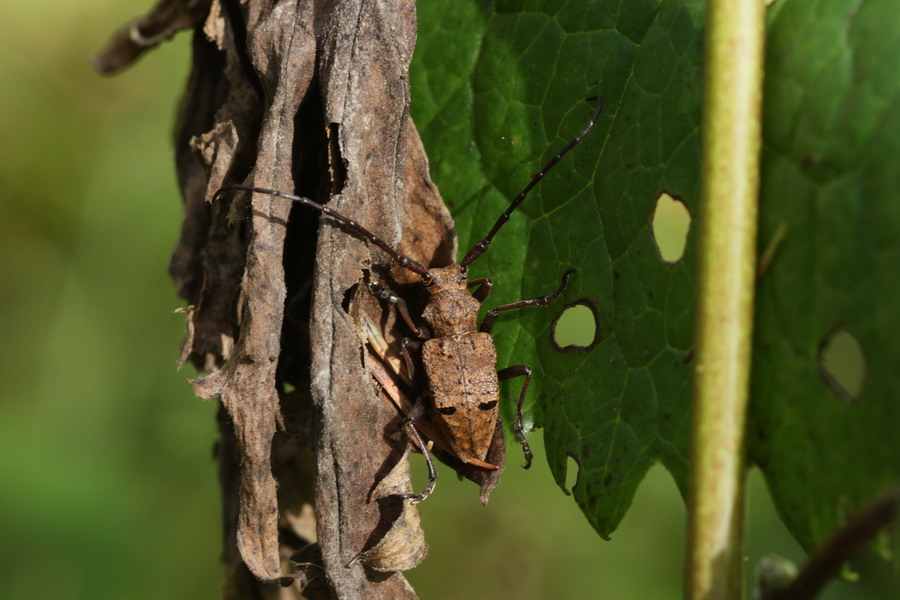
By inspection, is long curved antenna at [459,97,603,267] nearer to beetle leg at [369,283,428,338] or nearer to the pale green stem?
beetle leg at [369,283,428,338]

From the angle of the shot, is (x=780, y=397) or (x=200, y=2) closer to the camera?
(x=780, y=397)

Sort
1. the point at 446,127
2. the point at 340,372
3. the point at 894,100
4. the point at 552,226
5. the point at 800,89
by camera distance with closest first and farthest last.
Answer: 1. the point at 894,100
2. the point at 800,89
3. the point at 340,372
4. the point at 552,226
5. the point at 446,127

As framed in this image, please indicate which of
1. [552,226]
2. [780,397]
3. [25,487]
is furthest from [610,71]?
[25,487]

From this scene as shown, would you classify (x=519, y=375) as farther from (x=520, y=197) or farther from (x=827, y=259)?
(x=827, y=259)

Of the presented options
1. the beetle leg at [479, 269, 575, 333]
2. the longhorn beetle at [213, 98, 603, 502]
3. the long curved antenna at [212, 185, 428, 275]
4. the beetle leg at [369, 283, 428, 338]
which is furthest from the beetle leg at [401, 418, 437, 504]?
the long curved antenna at [212, 185, 428, 275]

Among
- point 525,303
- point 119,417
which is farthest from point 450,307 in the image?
point 119,417

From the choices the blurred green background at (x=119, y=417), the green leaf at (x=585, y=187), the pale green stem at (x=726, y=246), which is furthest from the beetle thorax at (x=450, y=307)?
the blurred green background at (x=119, y=417)

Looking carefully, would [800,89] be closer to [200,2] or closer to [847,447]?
[847,447]

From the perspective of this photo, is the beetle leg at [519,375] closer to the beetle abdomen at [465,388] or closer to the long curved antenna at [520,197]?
the beetle abdomen at [465,388]
